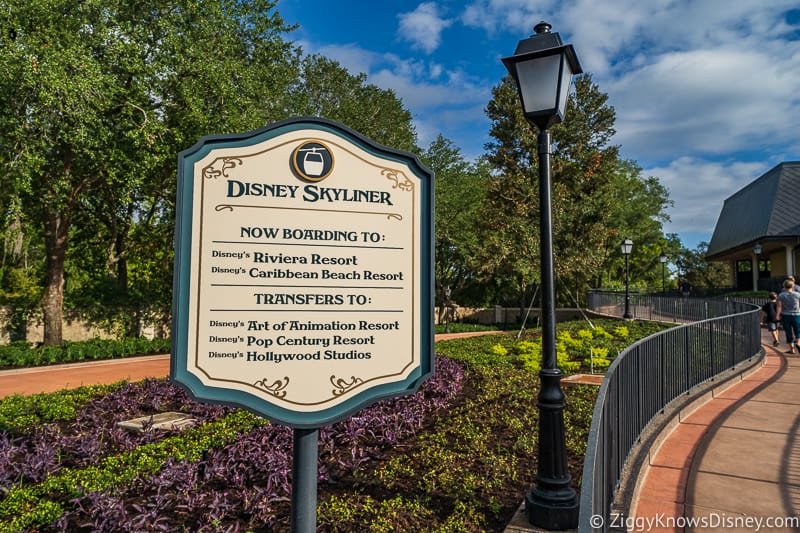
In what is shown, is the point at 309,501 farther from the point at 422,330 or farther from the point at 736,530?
the point at 736,530

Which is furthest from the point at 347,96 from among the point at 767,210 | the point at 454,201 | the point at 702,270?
the point at 702,270

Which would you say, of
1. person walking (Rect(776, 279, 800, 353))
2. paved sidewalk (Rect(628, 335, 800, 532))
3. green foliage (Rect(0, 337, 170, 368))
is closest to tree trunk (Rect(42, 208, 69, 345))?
green foliage (Rect(0, 337, 170, 368))

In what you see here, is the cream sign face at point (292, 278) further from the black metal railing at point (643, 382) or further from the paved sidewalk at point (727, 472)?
the paved sidewalk at point (727, 472)

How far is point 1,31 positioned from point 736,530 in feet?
54.3

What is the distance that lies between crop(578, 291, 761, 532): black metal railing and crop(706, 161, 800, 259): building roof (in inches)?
1029

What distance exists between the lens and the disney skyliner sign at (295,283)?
7.67 feet

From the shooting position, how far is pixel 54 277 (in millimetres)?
16375

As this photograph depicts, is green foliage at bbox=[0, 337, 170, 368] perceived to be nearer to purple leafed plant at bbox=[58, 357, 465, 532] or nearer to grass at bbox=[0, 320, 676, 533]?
grass at bbox=[0, 320, 676, 533]

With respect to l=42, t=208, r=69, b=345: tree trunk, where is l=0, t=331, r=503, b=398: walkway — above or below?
below

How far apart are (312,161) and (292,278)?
57 centimetres

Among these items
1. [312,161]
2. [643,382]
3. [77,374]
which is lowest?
[77,374]

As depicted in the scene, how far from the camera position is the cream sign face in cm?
234

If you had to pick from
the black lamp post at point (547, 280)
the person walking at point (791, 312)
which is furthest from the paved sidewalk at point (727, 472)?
the person walking at point (791, 312)

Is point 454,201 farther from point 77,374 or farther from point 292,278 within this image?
point 292,278
